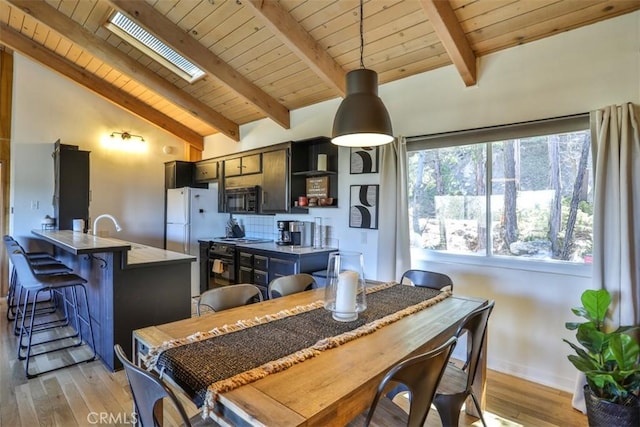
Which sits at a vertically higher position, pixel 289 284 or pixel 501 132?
pixel 501 132

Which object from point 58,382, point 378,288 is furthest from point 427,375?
point 58,382

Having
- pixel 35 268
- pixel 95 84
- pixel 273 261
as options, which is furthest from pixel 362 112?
pixel 95 84

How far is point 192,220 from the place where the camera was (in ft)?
16.2

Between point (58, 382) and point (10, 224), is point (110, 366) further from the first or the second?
point (10, 224)

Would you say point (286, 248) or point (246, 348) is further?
point (286, 248)

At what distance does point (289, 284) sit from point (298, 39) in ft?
6.64

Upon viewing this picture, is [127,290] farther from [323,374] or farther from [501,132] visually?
[501,132]

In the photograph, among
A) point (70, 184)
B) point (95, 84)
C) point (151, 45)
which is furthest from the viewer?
point (95, 84)

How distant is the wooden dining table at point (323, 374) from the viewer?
2.95 ft

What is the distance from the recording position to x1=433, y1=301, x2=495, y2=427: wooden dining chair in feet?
4.96

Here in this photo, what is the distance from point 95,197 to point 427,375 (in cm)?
544

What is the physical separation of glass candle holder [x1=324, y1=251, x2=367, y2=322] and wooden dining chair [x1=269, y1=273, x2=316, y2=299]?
57 centimetres

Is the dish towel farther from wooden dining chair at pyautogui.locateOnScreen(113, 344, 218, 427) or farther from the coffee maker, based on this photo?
wooden dining chair at pyautogui.locateOnScreen(113, 344, 218, 427)

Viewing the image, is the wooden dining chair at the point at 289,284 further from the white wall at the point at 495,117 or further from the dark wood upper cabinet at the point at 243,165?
the dark wood upper cabinet at the point at 243,165
